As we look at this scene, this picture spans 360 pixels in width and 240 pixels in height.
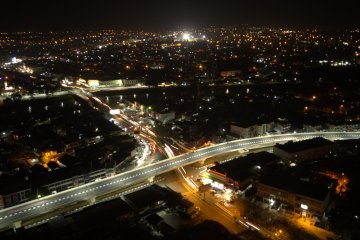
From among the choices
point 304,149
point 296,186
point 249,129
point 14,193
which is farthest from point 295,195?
point 14,193

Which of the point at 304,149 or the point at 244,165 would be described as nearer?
the point at 244,165

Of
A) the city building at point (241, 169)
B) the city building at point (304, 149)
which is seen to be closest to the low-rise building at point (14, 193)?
the city building at point (241, 169)

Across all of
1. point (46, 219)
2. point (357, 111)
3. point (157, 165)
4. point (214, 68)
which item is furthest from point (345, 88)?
point (46, 219)

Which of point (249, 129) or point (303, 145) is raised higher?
point (303, 145)

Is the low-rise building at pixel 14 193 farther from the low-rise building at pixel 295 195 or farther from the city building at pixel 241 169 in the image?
the low-rise building at pixel 295 195

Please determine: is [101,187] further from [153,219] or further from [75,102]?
[75,102]

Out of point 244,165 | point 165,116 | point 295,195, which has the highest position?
point 295,195

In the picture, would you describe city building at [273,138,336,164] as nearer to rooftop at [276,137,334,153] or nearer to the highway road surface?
rooftop at [276,137,334,153]

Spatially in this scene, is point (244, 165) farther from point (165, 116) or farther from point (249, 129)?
point (165, 116)

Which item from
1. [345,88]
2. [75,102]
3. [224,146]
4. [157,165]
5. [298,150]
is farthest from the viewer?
[345,88]
